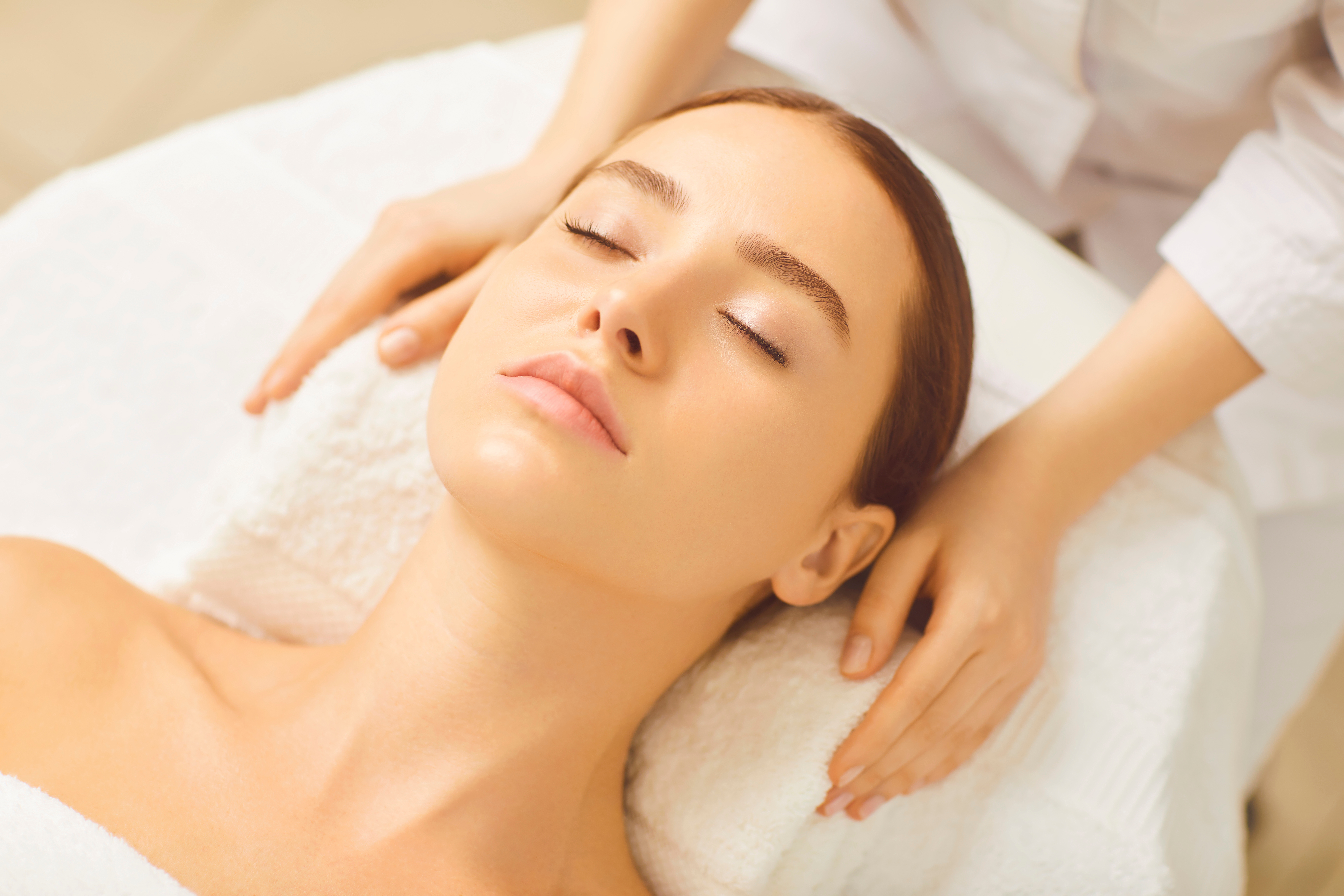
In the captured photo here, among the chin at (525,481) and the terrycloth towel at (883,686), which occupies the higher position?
the chin at (525,481)

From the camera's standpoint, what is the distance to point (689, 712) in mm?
947

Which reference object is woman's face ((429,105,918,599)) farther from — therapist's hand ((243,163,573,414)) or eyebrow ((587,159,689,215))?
therapist's hand ((243,163,573,414))

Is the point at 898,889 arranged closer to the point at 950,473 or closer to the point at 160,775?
the point at 950,473

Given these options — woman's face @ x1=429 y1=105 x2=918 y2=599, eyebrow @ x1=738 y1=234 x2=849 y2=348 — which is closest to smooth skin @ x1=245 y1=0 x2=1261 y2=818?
woman's face @ x1=429 y1=105 x2=918 y2=599

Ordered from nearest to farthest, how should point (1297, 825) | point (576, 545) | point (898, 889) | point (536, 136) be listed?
point (576, 545), point (898, 889), point (536, 136), point (1297, 825)

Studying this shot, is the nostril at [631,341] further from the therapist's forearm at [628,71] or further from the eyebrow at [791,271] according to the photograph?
the therapist's forearm at [628,71]

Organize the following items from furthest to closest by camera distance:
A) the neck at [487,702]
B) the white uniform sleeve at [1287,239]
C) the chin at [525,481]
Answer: the white uniform sleeve at [1287,239] < the neck at [487,702] < the chin at [525,481]

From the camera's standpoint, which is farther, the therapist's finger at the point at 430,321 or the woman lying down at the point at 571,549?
the therapist's finger at the point at 430,321

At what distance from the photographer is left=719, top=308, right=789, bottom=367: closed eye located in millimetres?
754

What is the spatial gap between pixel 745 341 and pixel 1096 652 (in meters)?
0.52

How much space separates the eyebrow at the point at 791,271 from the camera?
30.1 inches

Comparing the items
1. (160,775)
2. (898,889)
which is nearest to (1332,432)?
(898,889)

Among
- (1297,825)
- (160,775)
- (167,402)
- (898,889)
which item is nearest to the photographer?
(160,775)

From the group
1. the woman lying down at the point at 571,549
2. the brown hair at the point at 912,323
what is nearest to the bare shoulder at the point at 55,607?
the woman lying down at the point at 571,549
